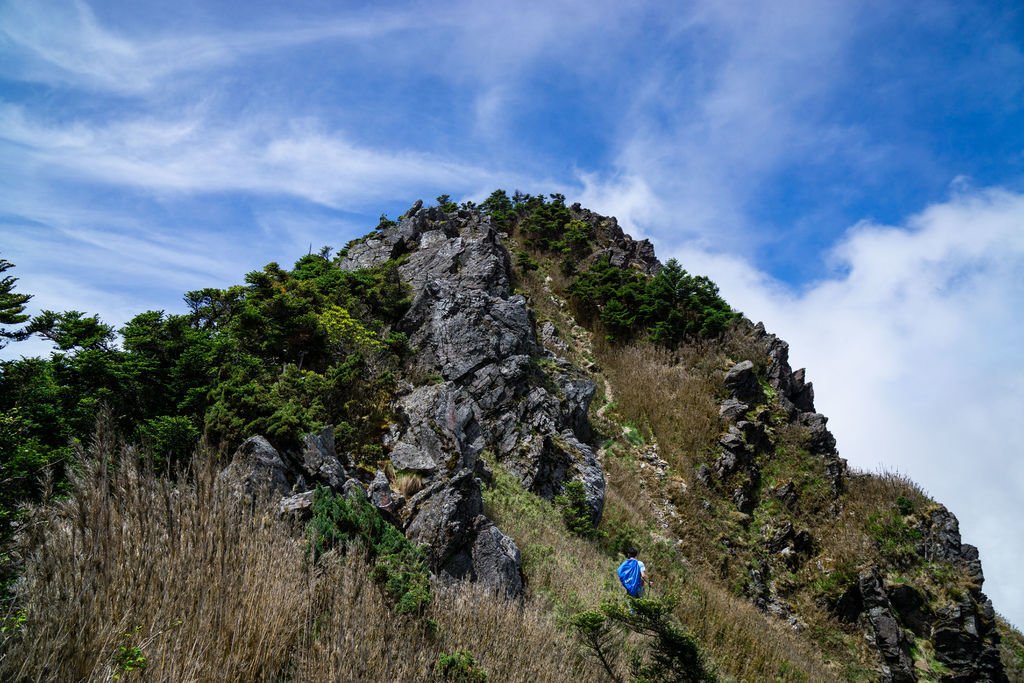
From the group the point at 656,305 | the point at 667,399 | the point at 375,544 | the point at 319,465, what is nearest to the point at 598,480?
the point at 319,465

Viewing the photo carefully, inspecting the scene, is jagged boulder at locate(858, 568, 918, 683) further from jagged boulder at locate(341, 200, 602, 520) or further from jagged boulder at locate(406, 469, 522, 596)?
jagged boulder at locate(406, 469, 522, 596)

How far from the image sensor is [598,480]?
10.2 metres

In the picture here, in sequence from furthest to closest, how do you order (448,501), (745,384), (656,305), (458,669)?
(656,305), (745,384), (448,501), (458,669)

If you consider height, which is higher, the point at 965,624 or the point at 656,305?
the point at 656,305

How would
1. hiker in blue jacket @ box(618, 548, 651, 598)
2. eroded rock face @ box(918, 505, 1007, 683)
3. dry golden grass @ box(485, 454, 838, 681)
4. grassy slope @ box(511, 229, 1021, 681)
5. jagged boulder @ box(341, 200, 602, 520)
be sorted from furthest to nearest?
1. eroded rock face @ box(918, 505, 1007, 683)
2. grassy slope @ box(511, 229, 1021, 681)
3. jagged boulder @ box(341, 200, 602, 520)
4. hiker in blue jacket @ box(618, 548, 651, 598)
5. dry golden grass @ box(485, 454, 838, 681)

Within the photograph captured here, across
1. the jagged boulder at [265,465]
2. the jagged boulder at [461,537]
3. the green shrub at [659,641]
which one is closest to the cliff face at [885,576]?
the jagged boulder at [461,537]

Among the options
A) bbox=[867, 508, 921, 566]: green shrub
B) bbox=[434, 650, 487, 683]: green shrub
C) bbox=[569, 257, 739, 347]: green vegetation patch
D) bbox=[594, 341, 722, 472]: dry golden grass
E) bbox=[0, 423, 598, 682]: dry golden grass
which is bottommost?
bbox=[434, 650, 487, 683]: green shrub

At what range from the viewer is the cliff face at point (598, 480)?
19.6 feet

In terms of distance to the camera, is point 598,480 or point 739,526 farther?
point 739,526

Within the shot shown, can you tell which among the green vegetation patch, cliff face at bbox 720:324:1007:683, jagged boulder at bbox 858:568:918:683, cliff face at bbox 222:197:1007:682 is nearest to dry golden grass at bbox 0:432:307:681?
cliff face at bbox 222:197:1007:682

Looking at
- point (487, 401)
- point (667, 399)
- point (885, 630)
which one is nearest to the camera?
point (885, 630)

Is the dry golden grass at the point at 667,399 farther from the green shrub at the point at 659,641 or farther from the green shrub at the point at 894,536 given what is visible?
the green shrub at the point at 659,641

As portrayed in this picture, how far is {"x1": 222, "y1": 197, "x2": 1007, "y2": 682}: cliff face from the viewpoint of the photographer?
596 cm

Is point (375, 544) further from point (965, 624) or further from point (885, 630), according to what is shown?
point (965, 624)
